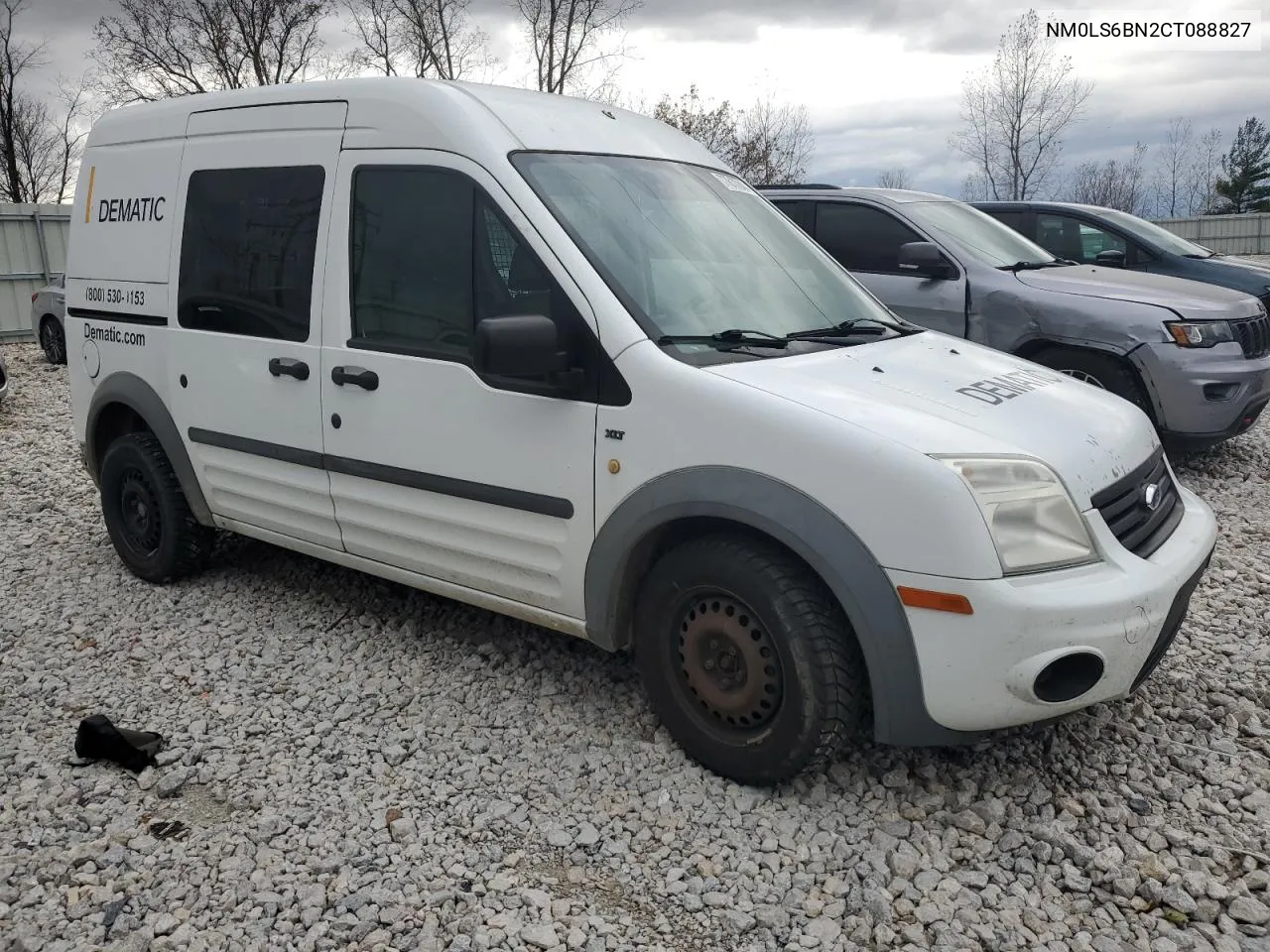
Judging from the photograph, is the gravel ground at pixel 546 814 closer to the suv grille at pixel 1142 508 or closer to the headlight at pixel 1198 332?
the suv grille at pixel 1142 508

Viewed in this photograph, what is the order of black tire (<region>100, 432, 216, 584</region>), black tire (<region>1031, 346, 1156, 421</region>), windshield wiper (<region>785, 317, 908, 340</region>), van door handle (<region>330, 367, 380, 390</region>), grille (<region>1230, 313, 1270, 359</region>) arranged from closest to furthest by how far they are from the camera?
windshield wiper (<region>785, 317, 908, 340</region>) < van door handle (<region>330, 367, 380, 390</region>) < black tire (<region>100, 432, 216, 584</region>) < black tire (<region>1031, 346, 1156, 421</region>) < grille (<region>1230, 313, 1270, 359</region>)

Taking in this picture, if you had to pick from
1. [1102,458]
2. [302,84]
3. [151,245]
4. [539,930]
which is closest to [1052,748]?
[1102,458]

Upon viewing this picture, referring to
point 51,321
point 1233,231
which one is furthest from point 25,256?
point 1233,231

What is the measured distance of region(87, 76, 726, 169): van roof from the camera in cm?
370

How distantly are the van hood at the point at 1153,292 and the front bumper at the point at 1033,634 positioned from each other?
4.20m

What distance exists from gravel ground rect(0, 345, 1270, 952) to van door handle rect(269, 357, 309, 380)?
1.14 metres

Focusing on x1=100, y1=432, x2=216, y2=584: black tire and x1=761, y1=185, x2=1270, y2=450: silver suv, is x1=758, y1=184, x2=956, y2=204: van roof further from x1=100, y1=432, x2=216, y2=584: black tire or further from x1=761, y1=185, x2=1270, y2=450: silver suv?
x1=100, y1=432, x2=216, y2=584: black tire

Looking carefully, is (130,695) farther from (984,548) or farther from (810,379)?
(984,548)

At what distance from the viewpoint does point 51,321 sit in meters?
15.0

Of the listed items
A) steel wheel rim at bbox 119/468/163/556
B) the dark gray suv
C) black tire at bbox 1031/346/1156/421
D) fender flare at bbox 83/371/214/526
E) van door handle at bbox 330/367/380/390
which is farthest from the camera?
the dark gray suv

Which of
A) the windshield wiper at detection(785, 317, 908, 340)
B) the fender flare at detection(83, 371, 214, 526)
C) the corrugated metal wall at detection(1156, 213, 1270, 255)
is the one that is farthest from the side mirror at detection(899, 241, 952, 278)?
the corrugated metal wall at detection(1156, 213, 1270, 255)

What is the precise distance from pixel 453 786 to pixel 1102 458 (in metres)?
2.22

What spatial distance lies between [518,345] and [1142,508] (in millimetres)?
1960

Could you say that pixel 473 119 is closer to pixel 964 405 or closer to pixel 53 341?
pixel 964 405
